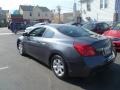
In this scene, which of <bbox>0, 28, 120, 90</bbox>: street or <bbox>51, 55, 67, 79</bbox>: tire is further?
<bbox>51, 55, 67, 79</bbox>: tire

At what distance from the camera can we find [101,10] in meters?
28.7

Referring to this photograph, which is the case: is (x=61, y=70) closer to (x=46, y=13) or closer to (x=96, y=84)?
(x=96, y=84)

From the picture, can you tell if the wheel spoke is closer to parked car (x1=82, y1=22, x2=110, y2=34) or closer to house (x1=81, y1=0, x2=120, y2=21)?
parked car (x1=82, y1=22, x2=110, y2=34)

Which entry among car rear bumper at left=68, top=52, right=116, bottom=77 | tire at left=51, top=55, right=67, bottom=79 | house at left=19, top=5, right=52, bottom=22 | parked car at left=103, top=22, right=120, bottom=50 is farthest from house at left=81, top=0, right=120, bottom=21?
house at left=19, top=5, right=52, bottom=22

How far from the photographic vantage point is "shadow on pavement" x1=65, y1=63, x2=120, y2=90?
5.13 m

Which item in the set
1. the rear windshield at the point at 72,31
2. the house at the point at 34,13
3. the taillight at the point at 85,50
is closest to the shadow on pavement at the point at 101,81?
the taillight at the point at 85,50

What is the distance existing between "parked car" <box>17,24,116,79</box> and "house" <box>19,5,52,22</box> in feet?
214

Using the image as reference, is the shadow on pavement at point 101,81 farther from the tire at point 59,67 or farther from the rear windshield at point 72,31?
the rear windshield at point 72,31

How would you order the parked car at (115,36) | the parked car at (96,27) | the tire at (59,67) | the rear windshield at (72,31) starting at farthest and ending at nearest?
the parked car at (96,27)
the parked car at (115,36)
the rear windshield at (72,31)
the tire at (59,67)

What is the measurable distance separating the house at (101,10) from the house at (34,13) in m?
40.8

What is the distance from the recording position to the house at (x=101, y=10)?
27172 millimetres

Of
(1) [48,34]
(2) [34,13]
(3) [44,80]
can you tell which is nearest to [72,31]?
(1) [48,34]

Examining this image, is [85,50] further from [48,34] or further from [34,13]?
[34,13]

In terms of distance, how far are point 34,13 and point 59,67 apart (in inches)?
2787
